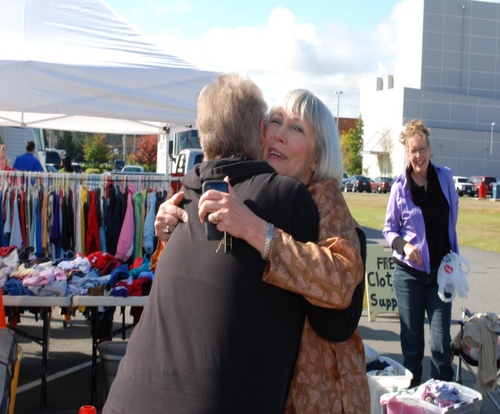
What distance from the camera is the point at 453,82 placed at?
7181 cm

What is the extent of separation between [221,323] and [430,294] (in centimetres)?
359

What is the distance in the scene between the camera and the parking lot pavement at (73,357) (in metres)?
5.61

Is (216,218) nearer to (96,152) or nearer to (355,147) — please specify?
(96,152)

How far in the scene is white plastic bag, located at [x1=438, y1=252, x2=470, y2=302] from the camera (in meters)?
4.92

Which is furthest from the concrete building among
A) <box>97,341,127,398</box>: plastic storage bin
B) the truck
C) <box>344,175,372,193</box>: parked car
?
<box>97,341,127,398</box>: plastic storage bin

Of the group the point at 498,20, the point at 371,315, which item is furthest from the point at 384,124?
the point at 371,315

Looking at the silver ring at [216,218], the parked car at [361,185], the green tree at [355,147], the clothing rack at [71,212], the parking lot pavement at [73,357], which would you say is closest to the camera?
the silver ring at [216,218]

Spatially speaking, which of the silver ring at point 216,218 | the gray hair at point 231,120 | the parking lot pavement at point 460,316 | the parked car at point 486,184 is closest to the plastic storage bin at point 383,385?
the parking lot pavement at point 460,316

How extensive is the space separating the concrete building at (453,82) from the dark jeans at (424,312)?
217 feet

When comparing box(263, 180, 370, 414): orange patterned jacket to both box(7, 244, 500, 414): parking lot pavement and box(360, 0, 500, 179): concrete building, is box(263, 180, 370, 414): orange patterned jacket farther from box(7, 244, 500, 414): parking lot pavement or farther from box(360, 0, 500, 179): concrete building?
box(360, 0, 500, 179): concrete building

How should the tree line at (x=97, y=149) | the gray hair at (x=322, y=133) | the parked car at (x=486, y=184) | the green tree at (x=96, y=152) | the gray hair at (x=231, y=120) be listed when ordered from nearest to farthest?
the gray hair at (x=231, y=120)
the gray hair at (x=322, y=133)
the parked car at (x=486, y=184)
the green tree at (x=96, y=152)
the tree line at (x=97, y=149)

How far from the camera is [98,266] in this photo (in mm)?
5641

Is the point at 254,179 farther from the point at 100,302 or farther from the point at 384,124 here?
the point at 384,124

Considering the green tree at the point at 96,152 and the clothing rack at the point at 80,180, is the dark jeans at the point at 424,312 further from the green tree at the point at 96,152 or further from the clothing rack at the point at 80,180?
the green tree at the point at 96,152
